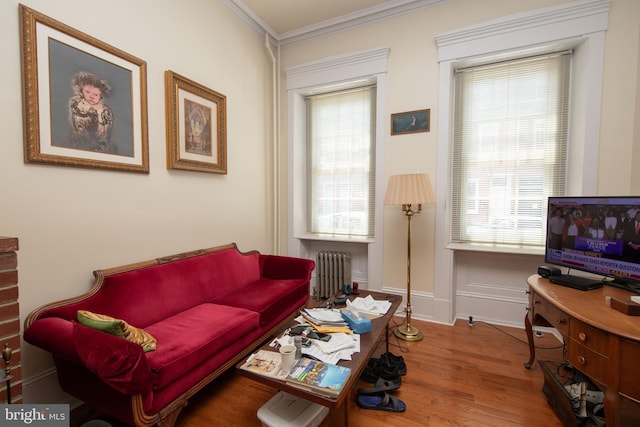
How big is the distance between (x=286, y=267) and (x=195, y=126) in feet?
5.36

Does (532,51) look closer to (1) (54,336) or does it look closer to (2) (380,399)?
(2) (380,399)

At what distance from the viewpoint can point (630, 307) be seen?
4.60ft

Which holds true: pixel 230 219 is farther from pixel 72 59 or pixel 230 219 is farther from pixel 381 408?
pixel 381 408

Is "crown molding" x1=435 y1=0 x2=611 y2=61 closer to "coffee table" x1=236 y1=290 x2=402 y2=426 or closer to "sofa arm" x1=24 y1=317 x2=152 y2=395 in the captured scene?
"coffee table" x1=236 y1=290 x2=402 y2=426

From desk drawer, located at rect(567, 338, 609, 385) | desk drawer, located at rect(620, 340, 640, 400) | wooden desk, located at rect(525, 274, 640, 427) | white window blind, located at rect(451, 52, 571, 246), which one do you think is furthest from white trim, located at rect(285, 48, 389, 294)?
desk drawer, located at rect(620, 340, 640, 400)

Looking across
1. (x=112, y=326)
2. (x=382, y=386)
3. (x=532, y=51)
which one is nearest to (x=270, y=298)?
(x=382, y=386)

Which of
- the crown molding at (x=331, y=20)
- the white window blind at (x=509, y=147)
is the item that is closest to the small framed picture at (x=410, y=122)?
the white window blind at (x=509, y=147)

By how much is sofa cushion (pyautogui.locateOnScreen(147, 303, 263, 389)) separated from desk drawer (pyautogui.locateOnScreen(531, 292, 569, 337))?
75.3 inches

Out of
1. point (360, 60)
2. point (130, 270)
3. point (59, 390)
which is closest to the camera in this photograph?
point (59, 390)

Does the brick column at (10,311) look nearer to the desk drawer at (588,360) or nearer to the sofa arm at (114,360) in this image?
the sofa arm at (114,360)

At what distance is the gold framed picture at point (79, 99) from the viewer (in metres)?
1.62

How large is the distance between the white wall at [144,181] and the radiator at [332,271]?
32.5 inches

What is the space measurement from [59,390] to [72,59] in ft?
6.71

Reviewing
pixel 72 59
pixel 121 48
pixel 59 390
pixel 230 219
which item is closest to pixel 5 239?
pixel 59 390
